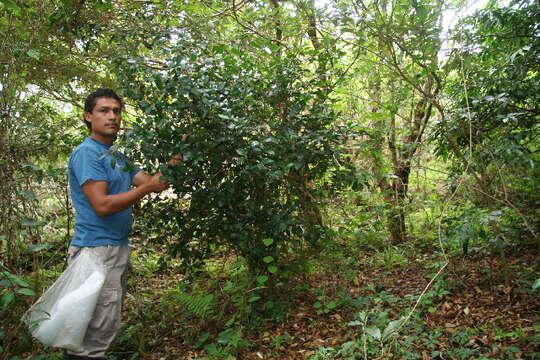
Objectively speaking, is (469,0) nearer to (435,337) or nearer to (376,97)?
(376,97)

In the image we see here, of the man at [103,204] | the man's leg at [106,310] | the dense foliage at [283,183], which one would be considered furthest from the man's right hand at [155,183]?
the man's leg at [106,310]

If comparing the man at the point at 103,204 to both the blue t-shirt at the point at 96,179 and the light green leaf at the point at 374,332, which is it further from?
the light green leaf at the point at 374,332

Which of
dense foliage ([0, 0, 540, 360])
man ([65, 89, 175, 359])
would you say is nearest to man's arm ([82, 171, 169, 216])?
man ([65, 89, 175, 359])

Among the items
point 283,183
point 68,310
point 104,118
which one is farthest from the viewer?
point 283,183

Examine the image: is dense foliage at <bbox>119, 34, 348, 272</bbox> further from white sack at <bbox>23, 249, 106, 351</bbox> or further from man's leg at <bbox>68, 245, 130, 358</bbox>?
white sack at <bbox>23, 249, 106, 351</bbox>

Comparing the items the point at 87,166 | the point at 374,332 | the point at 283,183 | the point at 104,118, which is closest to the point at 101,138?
the point at 104,118

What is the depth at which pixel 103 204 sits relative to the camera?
262 centimetres

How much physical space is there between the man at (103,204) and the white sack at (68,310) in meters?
0.17

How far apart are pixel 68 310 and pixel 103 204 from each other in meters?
0.68

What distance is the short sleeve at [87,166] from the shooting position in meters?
2.64

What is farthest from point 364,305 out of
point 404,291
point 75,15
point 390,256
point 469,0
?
point 75,15

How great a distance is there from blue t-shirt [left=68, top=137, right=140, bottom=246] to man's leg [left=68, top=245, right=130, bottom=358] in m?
0.08

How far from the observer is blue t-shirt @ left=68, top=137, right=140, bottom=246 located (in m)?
2.67

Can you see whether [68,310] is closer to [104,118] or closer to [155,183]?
[155,183]
